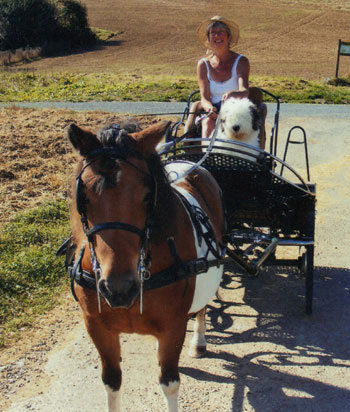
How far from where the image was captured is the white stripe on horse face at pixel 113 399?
128 inches

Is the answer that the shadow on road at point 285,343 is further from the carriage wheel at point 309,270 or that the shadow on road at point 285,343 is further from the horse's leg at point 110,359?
the horse's leg at point 110,359

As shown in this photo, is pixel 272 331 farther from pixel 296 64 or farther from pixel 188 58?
pixel 188 58

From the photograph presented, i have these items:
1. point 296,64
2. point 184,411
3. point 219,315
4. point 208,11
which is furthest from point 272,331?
point 208,11

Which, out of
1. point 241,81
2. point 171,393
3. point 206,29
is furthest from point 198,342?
point 206,29

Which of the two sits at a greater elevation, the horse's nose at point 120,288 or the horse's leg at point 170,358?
the horse's nose at point 120,288

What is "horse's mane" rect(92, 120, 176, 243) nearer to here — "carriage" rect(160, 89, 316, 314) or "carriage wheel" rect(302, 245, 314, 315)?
"carriage" rect(160, 89, 316, 314)

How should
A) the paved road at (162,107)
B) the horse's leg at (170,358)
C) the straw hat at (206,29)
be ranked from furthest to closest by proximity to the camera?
the paved road at (162,107) → the straw hat at (206,29) → the horse's leg at (170,358)

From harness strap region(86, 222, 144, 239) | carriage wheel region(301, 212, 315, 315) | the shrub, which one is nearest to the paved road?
carriage wheel region(301, 212, 315, 315)

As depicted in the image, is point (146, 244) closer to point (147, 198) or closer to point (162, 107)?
point (147, 198)

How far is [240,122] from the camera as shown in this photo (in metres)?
4.60

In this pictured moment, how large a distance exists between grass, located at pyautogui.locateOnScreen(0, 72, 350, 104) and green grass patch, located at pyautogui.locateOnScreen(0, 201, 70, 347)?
1030 cm

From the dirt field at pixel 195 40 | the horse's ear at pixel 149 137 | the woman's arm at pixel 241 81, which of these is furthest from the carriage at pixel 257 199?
the dirt field at pixel 195 40

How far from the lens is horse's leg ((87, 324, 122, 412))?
3086 mm

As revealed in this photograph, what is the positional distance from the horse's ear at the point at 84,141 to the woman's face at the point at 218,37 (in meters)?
3.11
